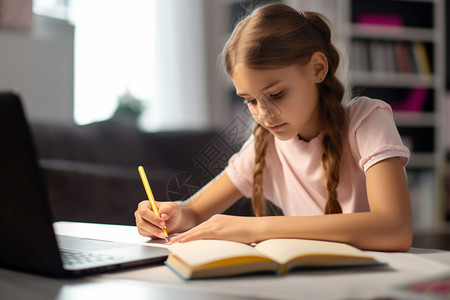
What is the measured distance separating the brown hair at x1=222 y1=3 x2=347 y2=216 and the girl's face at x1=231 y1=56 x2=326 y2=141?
0.02 meters

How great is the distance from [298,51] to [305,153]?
28cm

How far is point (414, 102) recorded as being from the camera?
403cm

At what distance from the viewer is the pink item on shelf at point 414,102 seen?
4.02m

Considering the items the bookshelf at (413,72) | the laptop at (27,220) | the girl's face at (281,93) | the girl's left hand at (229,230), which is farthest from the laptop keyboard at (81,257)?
the bookshelf at (413,72)

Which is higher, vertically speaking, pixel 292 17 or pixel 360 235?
pixel 292 17

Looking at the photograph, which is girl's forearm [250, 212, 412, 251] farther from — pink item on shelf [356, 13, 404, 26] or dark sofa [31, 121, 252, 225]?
pink item on shelf [356, 13, 404, 26]

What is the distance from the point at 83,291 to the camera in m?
0.61

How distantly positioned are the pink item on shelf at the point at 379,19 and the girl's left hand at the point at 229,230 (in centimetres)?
335

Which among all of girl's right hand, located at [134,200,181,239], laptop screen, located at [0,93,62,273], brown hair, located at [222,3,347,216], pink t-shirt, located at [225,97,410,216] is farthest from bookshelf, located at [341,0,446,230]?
laptop screen, located at [0,93,62,273]

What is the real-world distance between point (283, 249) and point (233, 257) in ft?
0.31

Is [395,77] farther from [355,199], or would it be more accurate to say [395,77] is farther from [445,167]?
[355,199]

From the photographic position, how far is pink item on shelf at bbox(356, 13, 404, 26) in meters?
3.92

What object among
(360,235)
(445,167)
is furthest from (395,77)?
(360,235)

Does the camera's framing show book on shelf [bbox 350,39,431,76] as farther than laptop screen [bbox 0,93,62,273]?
Yes
